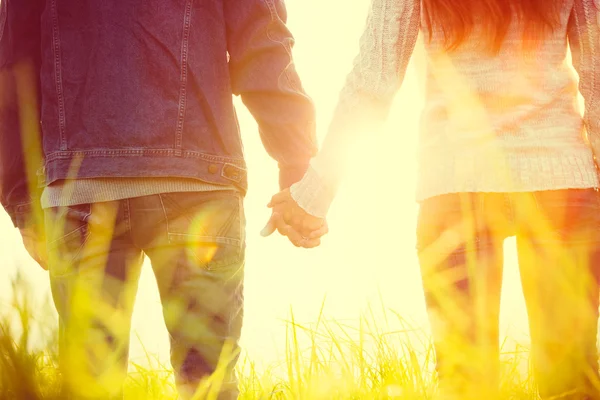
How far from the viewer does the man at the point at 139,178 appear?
1.82 meters

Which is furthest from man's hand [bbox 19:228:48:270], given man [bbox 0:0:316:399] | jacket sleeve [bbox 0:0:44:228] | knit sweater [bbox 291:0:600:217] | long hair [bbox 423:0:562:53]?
long hair [bbox 423:0:562:53]

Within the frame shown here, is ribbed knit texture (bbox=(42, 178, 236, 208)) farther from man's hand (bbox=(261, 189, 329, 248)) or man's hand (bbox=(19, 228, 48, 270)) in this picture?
man's hand (bbox=(19, 228, 48, 270))

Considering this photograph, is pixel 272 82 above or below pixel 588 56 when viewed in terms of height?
above

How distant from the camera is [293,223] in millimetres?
1924

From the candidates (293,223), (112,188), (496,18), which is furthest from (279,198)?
(496,18)

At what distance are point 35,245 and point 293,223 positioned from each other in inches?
38.1

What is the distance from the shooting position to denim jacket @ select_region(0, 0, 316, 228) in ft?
6.09

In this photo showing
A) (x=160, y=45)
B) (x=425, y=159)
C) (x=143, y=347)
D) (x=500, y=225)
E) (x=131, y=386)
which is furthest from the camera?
(x=143, y=347)

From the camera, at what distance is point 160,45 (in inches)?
74.2

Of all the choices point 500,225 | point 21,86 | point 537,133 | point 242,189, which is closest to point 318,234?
point 242,189

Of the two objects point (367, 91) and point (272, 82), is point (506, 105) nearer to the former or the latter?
point (367, 91)

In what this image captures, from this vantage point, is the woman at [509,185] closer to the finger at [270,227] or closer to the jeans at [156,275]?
the finger at [270,227]

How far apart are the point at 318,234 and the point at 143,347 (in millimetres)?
1284

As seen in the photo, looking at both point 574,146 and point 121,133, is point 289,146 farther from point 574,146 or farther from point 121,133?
point 574,146
